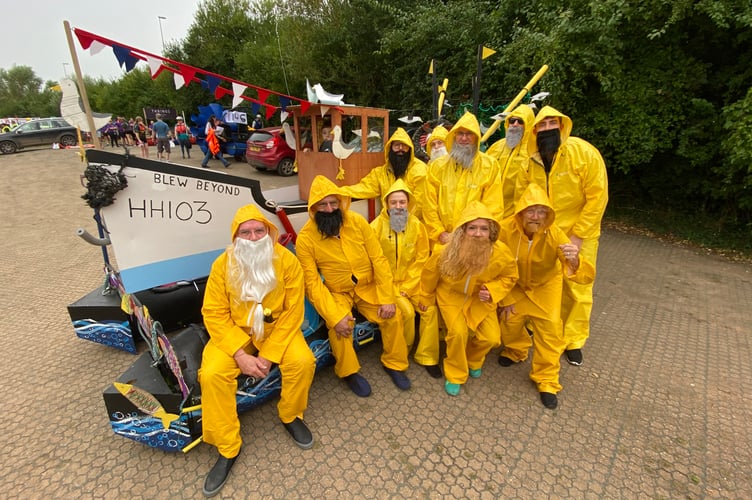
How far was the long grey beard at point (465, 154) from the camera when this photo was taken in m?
3.28

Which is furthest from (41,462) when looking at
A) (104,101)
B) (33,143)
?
(104,101)

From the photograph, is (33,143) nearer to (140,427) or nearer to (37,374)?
(37,374)

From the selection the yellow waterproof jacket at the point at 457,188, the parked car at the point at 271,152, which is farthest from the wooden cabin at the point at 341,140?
the parked car at the point at 271,152

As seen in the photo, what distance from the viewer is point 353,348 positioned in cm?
284

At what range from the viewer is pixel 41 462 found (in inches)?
84.4

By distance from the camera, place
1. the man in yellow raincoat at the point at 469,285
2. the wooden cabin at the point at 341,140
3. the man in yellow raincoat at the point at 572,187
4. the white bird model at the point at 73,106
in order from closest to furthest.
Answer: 1. the white bird model at the point at 73,106
2. the man in yellow raincoat at the point at 469,285
3. the man in yellow raincoat at the point at 572,187
4. the wooden cabin at the point at 341,140

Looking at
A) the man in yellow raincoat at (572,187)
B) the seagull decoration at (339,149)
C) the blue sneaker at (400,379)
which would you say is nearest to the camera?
the blue sneaker at (400,379)

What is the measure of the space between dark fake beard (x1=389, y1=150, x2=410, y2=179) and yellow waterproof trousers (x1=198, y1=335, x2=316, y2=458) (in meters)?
2.37

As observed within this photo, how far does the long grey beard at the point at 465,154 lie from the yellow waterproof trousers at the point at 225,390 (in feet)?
7.49

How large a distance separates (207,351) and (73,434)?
1172 millimetres

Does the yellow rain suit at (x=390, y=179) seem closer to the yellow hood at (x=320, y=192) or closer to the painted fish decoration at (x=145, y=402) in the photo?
the yellow hood at (x=320, y=192)

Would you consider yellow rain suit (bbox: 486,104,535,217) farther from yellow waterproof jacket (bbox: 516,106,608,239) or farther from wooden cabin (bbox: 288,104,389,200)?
wooden cabin (bbox: 288,104,389,200)

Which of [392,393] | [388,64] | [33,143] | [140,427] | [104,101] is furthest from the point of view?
[104,101]

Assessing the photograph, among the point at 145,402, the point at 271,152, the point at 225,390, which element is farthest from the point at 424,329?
the point at 271,152
